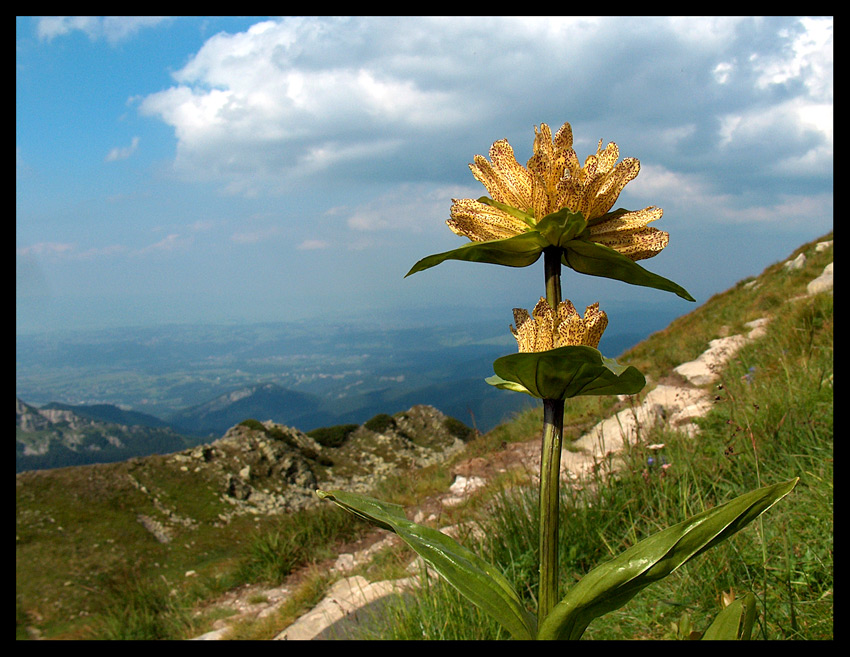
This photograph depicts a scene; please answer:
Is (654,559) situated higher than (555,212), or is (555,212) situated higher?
(555,212)

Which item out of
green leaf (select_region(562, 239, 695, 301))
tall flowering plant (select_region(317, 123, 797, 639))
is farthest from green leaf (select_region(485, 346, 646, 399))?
green leaf (select_region(562, 239, 695, 301))

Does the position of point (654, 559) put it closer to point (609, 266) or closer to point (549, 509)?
point (549, 509)

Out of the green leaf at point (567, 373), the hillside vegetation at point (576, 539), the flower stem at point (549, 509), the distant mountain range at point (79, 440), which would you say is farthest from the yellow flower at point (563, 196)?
the distant mountain range at point (79, 440)

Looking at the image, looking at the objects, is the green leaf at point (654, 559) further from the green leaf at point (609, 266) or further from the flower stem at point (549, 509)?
the green leaf at point (609, 266)

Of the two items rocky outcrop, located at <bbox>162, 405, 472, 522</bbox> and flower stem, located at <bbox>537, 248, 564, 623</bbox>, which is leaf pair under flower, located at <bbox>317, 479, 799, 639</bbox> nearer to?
flower stem, located at <bbox>537, 248, 564, 623</bbox>

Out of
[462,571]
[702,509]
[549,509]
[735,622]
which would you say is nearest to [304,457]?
[702,509]
